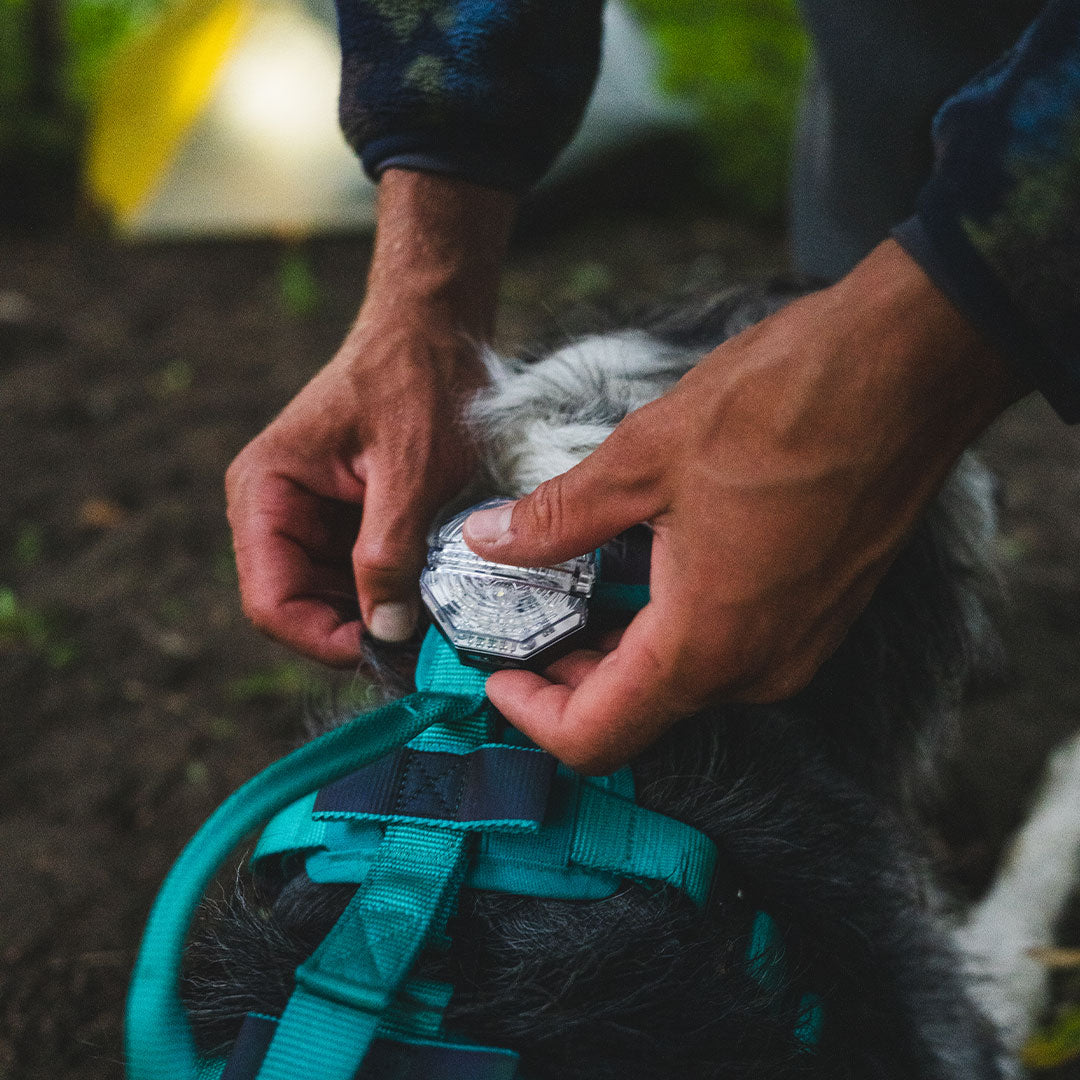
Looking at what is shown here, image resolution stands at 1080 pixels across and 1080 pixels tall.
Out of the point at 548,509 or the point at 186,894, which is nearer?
the point at 186,894

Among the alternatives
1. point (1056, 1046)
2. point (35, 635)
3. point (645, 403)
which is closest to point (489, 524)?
point (645, 403)

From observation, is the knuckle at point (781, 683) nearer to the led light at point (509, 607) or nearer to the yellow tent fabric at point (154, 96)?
the led light at point (509, 607)

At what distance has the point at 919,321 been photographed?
2.55 feet

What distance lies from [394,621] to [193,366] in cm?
249

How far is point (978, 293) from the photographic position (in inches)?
30.0

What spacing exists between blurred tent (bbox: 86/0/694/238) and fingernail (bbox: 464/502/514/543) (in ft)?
10.3

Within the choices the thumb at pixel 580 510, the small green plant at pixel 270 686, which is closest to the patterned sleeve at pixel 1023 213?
the thumb at pixel 580 510

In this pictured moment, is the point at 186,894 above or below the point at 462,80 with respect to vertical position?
below

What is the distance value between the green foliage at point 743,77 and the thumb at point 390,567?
3.52 meters

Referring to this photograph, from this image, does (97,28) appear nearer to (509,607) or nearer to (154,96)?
(154,96)

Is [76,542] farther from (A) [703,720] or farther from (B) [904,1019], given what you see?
(B) [904,1019]

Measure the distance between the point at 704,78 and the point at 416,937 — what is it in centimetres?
413

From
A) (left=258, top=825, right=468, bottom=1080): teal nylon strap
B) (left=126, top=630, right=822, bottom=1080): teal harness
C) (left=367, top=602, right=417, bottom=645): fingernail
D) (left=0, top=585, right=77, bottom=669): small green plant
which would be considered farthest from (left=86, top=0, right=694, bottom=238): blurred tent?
(left=258, top=825, right=468, bottom=1080): teal nylon strap

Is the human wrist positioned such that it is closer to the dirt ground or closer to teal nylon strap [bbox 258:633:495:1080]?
the dirt ground
